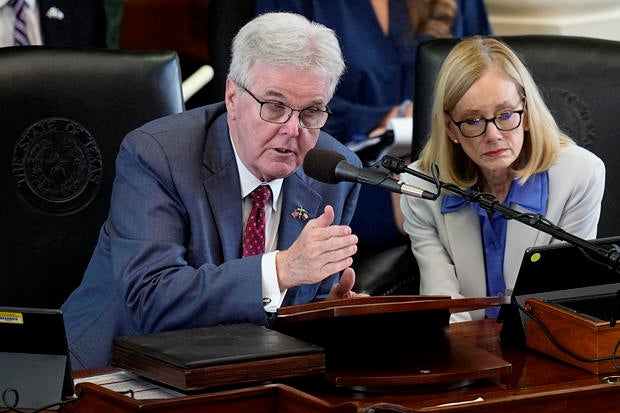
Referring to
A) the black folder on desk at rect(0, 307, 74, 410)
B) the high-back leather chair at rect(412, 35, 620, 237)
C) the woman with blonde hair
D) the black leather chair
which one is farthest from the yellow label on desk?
the black leather chair

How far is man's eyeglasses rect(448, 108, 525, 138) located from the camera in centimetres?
247

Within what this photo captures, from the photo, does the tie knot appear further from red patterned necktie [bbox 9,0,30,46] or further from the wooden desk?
red patterned necktie [bbox 9,0,30,46]

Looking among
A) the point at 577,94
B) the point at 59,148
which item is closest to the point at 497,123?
the point at 577,94

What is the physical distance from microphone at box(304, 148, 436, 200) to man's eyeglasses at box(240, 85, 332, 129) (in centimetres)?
28

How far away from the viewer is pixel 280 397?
155cm

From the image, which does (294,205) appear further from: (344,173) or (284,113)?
(344,173)

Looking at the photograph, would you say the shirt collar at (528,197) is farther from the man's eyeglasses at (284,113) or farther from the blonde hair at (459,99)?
the man's eyeglasses at (284,113)

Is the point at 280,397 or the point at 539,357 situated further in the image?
the point at 539,357

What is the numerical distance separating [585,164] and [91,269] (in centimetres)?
103

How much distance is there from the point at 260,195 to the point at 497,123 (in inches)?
20.8

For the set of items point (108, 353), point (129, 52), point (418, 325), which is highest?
point (129, 52)

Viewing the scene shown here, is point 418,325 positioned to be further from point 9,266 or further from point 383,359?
point 9,266

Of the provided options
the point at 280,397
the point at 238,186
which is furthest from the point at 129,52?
the point at 280,397

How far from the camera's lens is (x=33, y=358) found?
1.61 m
